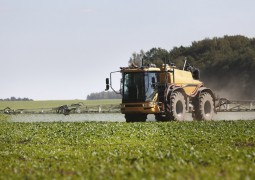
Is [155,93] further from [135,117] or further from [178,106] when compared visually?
[135,117]

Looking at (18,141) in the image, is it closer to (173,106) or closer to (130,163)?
(130,163)

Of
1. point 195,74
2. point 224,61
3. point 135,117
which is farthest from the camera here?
point 224,61

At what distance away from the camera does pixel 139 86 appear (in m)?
31.5

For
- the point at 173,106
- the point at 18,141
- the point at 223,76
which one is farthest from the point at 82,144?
the point at 223,76

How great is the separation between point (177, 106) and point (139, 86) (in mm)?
3277

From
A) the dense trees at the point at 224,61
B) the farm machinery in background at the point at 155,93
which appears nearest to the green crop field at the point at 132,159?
the farm machinery in background at the point at 155,93

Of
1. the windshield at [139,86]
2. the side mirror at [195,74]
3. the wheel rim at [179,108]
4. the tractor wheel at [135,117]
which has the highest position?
the side mirror at [195,74]

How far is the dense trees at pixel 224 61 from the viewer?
277 ft

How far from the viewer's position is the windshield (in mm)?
31141

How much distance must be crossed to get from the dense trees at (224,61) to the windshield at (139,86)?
4248cm

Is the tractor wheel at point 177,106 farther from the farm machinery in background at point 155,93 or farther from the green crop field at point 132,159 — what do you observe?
the green crop field at point 132,159

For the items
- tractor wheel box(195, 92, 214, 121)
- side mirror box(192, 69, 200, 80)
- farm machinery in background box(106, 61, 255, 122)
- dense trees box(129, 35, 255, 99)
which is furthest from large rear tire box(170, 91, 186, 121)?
dense trees box(129, 35, 255, 99)

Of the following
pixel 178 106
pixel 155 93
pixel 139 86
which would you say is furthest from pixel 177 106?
pixel 139 86

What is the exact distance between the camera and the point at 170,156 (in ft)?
41.7
